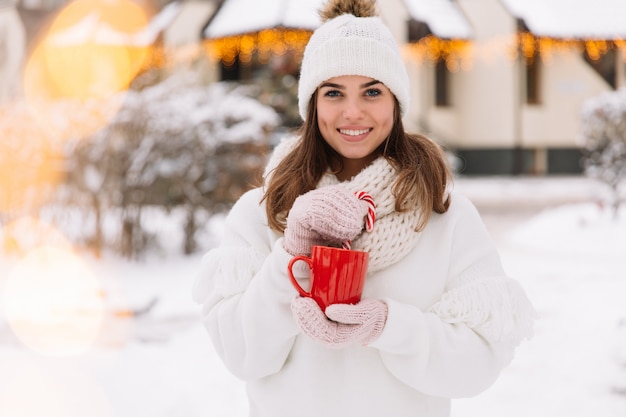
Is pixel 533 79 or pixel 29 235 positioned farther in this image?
pixel 533 79

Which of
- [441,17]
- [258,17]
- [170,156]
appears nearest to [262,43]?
[258,17]

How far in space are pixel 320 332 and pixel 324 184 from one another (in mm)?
501

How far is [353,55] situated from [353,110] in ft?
0.48

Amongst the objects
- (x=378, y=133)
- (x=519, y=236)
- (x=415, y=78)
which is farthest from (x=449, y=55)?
(x=378, y=133)

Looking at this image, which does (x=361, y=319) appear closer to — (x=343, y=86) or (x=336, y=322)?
(x=336, y=322)

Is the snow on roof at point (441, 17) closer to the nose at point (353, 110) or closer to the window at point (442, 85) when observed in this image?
the window at point (442, 85)

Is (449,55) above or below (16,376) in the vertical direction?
above

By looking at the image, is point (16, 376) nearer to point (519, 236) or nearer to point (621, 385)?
point (621, 385)

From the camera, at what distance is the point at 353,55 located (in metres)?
1.87

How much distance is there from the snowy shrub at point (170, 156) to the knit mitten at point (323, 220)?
6.66 m

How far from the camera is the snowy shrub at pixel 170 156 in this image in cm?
803

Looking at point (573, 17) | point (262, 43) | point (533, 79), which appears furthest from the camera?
point (533, 79)

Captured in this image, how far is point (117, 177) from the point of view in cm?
808

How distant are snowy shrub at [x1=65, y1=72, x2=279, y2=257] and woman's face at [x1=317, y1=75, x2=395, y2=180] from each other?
6.41 m
